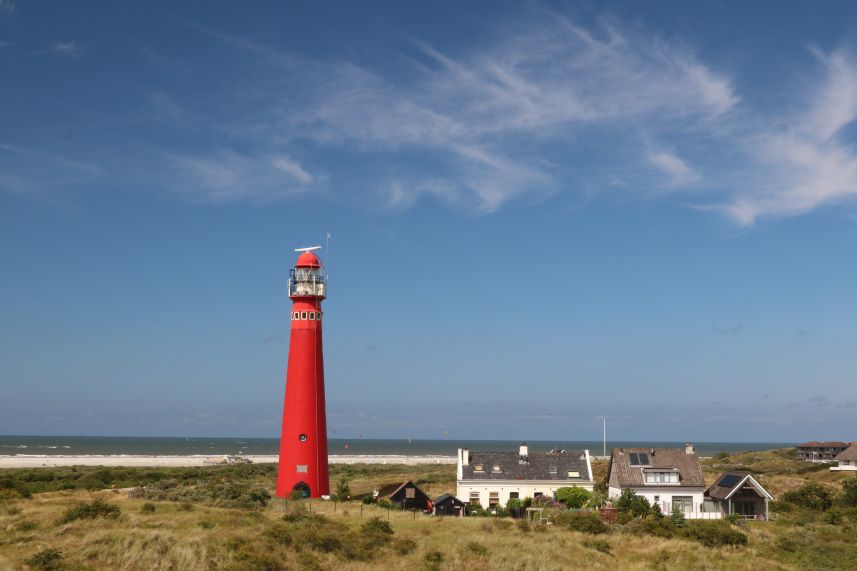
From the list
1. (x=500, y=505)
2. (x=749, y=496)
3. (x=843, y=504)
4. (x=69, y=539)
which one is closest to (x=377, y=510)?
(x=500, y=505)

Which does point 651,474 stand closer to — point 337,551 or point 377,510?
point 377,510

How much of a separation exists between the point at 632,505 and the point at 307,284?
25380mm

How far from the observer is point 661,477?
54312 millimetres

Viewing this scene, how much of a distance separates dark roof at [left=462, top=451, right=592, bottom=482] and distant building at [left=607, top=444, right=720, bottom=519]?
2.84m

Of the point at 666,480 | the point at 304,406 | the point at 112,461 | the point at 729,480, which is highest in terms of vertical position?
the point at 304,406

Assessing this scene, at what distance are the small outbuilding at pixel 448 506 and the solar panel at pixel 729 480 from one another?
18365 millimetres

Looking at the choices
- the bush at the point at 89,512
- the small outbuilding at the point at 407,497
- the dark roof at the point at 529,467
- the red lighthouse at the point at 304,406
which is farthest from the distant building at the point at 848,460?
the bush at the point at 89,512

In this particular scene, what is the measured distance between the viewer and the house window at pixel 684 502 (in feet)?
174

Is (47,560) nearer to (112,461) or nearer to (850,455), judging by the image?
(850,455)

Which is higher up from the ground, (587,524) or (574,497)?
(574,497)

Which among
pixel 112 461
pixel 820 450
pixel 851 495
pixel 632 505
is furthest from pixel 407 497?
pixel 112 461

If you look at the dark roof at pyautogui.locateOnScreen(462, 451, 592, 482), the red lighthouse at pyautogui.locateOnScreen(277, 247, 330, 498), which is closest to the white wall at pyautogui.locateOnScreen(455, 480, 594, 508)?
the dark roof at pyautogui.locateOnScreen(462, 451, 592, 482)

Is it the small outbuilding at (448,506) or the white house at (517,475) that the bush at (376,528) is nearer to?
the small outbuilding at (448,506)

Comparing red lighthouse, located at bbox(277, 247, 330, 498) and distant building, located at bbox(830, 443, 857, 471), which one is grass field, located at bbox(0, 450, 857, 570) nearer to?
red lighthouse, located at bbox(277, 247, 330, 498)
